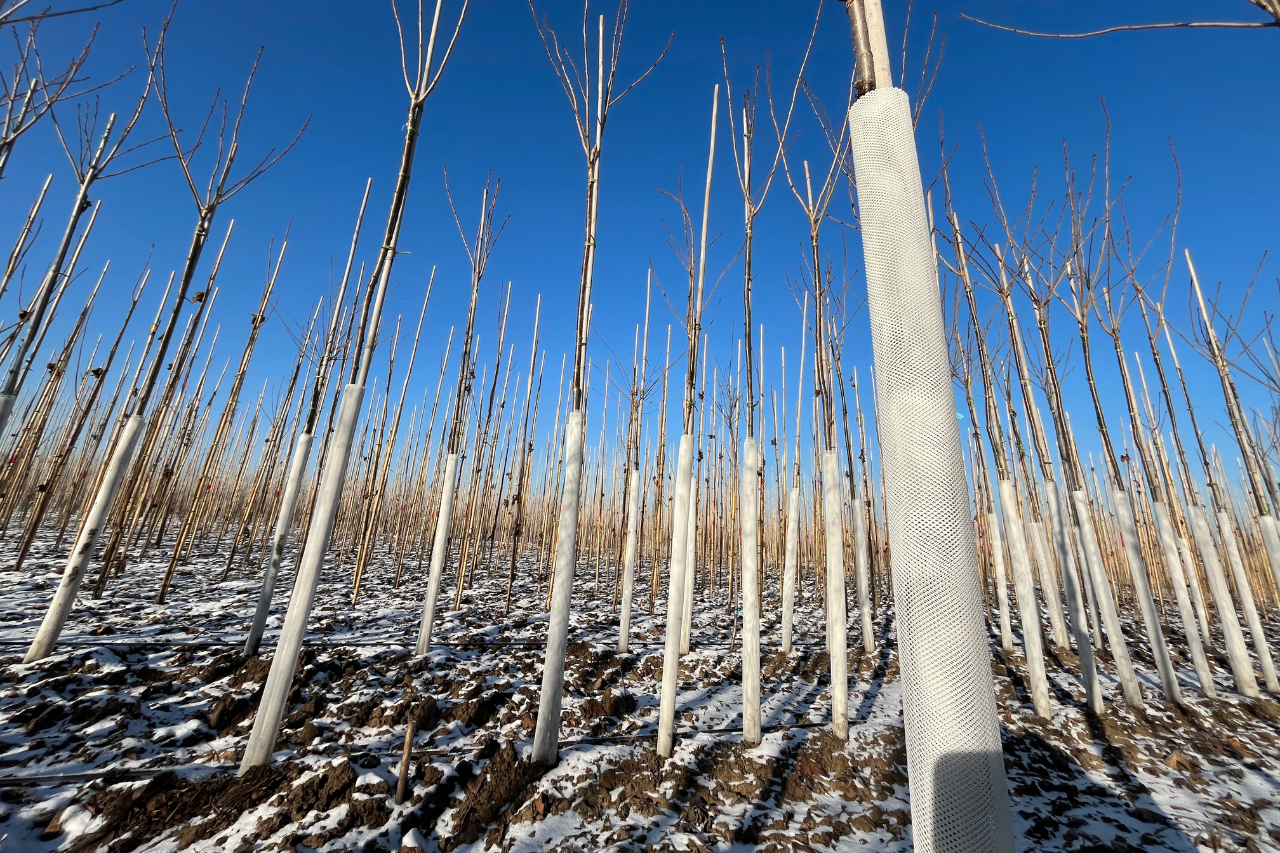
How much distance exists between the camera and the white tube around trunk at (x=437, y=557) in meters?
3.94

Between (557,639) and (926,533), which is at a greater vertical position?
(926,533)

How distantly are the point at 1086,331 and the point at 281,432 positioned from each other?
11.5 m

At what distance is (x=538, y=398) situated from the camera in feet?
25.7

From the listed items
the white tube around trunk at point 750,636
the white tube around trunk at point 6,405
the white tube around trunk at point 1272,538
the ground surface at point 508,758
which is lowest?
the ground surface at point 508,758

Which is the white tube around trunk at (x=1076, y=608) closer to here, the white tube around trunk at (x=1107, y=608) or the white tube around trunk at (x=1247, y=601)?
the white tube around trunk at (x=1107, y=608)

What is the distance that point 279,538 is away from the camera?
3121mm

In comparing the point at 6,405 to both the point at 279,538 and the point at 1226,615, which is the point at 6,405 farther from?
the point at 1226,615

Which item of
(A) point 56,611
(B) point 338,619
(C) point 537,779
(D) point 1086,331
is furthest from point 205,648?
(D) point 1086,331

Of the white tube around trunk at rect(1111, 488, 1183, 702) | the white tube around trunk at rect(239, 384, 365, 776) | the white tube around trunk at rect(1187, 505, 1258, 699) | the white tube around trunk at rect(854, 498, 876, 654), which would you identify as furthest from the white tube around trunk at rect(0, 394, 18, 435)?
the white tube around trunk at rect(1187, 505, 1258, 699)

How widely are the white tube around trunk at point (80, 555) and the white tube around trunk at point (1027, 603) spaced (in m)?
6.72

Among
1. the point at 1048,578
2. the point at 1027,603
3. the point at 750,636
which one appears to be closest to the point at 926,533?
the point at 750,636

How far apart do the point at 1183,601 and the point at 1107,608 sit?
1619 millimetres

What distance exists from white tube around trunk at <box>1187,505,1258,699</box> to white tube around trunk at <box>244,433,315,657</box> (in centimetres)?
791

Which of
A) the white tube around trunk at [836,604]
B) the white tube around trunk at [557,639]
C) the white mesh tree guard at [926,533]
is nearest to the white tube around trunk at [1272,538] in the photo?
the white tube around trunk at [836,604]
